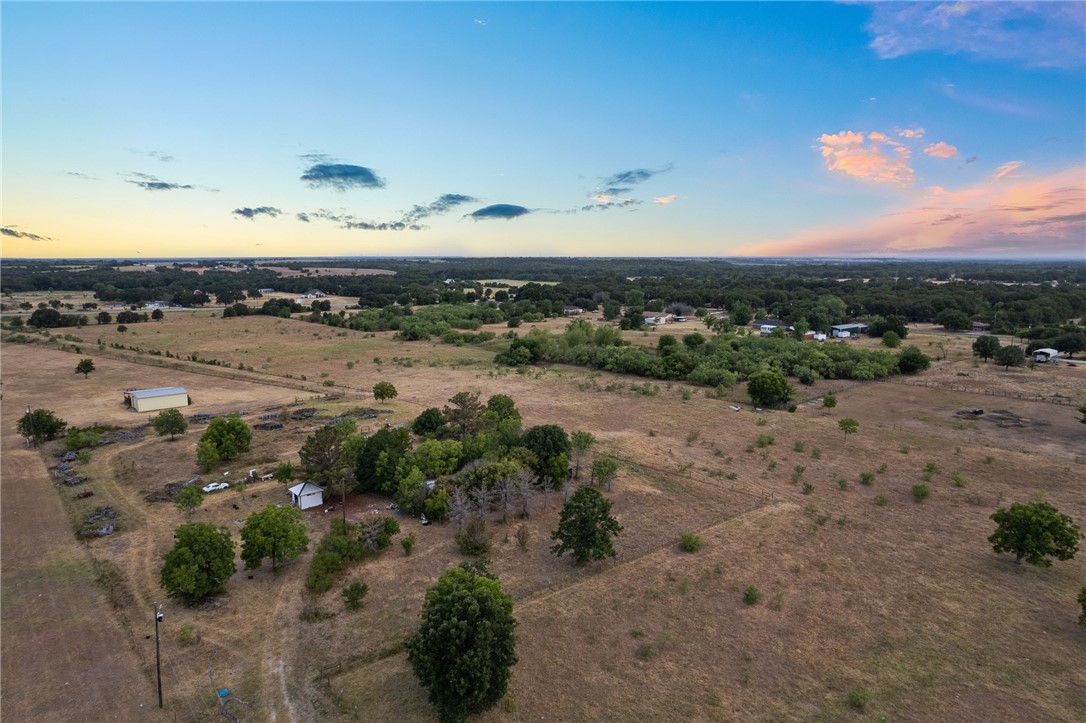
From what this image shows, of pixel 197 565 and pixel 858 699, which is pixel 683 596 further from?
pixel 197 565

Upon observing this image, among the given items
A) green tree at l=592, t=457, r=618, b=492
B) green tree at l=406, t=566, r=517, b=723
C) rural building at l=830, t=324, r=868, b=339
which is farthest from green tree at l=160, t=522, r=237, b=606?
rural building at l=830, t=324, r=868, b=339

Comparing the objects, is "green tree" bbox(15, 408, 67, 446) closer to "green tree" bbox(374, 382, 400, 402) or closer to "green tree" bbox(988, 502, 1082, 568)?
"green tree" bbox(374, 382, 400, 402)

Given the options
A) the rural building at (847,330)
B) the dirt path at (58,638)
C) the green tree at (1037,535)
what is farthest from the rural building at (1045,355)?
the dirt path at (58,638)

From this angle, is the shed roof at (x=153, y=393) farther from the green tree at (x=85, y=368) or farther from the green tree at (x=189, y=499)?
the green tree at (x=189, y=499)

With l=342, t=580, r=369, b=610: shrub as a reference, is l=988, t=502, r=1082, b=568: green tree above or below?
above

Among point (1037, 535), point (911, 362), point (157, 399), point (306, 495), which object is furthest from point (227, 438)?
point (911, 362)

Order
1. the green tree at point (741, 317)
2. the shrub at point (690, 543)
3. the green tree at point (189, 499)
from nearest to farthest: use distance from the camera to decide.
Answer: the shrub at point (690, 543) → the green tree at point (189, 499) → the green tree at point (741, 317)
